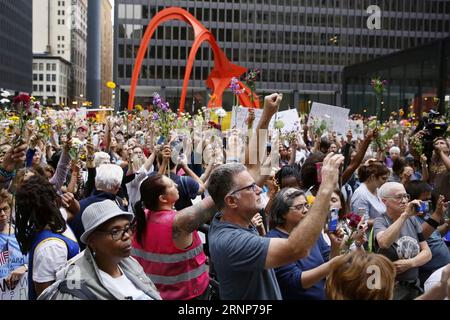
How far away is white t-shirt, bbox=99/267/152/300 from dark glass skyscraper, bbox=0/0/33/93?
307 ft

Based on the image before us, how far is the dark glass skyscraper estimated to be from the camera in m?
94.2

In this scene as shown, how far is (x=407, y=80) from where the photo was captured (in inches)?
1898

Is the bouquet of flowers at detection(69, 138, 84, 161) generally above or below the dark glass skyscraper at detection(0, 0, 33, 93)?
below

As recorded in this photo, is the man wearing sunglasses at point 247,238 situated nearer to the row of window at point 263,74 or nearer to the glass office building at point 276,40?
the glass office building at point 276,40

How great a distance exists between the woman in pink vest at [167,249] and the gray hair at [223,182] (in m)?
0.73

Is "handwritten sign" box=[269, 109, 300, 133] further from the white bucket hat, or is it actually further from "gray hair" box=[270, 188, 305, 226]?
the white bucket hat

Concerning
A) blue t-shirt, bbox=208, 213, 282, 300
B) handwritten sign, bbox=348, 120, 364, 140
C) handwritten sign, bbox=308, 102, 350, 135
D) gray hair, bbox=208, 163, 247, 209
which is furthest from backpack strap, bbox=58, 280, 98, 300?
handwritten sign, bbox=348, 120, 364, 140

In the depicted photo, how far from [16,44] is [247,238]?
10837cm

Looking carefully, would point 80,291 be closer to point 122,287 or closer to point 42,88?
point 122,287

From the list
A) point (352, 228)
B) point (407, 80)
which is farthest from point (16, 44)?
point (352, 228)

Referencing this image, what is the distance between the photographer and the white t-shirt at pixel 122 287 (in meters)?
3.04

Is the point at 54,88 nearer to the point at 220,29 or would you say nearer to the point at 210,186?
the point at 220,29

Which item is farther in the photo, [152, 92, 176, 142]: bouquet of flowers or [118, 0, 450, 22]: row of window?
[118, 0, 450, 22]: row of window

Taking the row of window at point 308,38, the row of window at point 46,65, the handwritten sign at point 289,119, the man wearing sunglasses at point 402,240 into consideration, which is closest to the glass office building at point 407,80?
the handwritten sign at point 289,119
